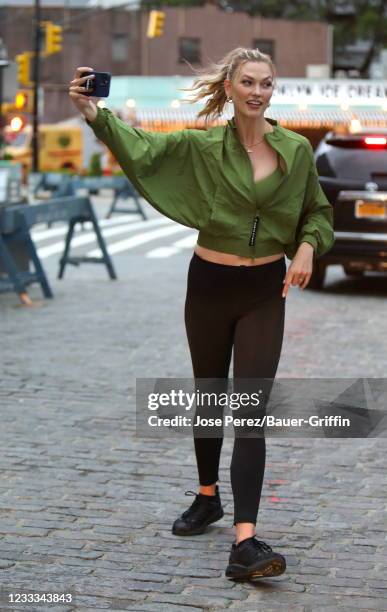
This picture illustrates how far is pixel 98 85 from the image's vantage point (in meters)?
4.67

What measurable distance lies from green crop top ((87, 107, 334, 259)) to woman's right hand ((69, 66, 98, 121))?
0.19m

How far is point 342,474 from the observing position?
6516mm

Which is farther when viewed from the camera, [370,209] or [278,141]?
[370,209]

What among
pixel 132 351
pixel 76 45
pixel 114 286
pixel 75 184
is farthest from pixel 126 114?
pixel 132 351

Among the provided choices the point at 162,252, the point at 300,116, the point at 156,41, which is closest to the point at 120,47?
the point at 156,41

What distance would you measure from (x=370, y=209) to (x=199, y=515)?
9160 millimetres

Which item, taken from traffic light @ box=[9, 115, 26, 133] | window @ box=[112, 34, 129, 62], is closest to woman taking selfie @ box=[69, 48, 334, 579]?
traffic light @ box=[9, 115, 26, 133]

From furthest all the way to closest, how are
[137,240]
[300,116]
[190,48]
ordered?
[190,48]
[300,116]
[137,240]

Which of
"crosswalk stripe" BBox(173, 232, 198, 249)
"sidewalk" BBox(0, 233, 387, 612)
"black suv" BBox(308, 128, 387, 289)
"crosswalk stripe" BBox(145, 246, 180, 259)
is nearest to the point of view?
"sidewalk" BBox(0, 233, 387, 612)

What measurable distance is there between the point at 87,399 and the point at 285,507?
2.76 meters

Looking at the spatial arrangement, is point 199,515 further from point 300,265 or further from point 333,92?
point 333,92

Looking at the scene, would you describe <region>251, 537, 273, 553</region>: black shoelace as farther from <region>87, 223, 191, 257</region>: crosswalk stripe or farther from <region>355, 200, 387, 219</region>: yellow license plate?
<region>87, 223, 191, 257</region>: crosswalk stripe

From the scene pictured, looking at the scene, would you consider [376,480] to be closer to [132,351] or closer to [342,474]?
[342,474]

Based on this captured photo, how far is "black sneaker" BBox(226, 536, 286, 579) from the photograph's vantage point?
4.78 m
